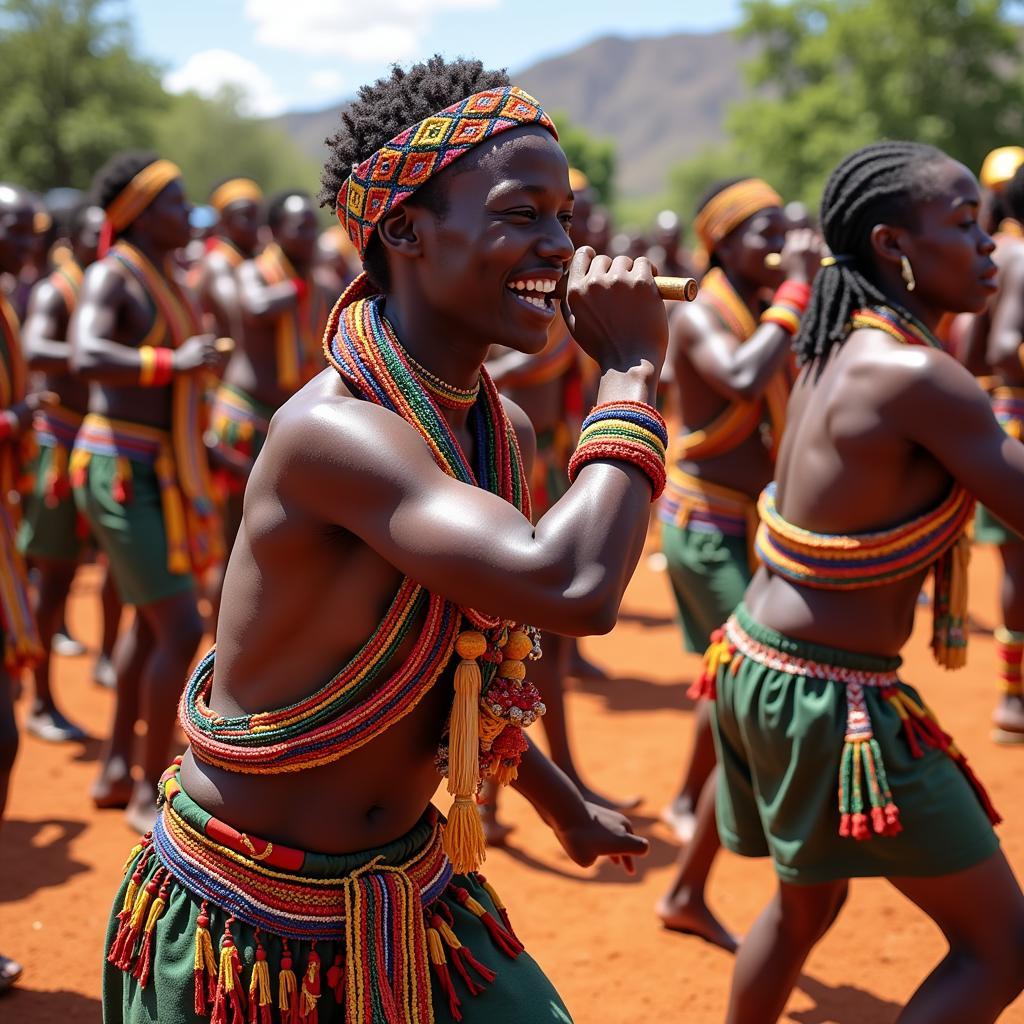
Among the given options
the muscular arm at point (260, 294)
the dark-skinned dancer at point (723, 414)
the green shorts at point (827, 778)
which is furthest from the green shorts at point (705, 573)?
the muscular arm at point (260, 294)

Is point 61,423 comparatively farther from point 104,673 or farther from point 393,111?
point 393,111

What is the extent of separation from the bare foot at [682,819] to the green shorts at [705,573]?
638 millimetres

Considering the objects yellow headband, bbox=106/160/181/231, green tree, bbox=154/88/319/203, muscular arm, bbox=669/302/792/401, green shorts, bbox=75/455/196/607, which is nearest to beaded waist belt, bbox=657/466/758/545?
muscular arm, bbox=669/302/792/401

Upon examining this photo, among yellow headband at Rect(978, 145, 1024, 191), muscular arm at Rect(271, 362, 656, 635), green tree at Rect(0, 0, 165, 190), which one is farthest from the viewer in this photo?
green tree at Rect(0, 0, 165, 190)

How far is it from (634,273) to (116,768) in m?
4.25

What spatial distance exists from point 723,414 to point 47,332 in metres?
3.50

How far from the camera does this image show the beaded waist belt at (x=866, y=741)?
2.94 meters

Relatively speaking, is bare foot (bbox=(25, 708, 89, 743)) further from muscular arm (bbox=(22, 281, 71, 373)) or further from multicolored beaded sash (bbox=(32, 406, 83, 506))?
muscular arm (bbox=(22, 281, 71, 373))

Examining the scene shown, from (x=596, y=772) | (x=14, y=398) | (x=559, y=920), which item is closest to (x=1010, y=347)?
(x=596, y=772)

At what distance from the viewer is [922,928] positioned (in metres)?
4.45

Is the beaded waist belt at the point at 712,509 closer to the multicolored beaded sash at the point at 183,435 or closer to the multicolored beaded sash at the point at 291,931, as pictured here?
the multicolored beaded sash at the point at 183,435

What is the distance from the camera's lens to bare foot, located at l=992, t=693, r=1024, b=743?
6.29 m

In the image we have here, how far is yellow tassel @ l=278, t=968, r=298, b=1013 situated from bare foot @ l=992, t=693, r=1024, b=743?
4999 millimetres

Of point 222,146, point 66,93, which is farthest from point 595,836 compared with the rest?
point 222,146
